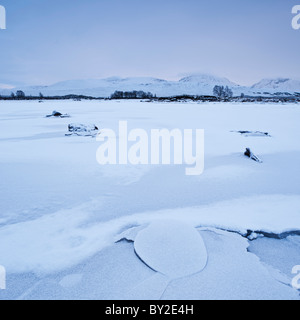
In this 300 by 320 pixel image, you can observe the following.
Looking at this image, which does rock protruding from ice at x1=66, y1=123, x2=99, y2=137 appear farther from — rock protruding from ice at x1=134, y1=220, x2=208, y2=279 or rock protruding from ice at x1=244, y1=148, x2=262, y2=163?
rock protruding from ice at x1=134, y1=220, x2=208, y2=279

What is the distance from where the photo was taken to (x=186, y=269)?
6.18 ft

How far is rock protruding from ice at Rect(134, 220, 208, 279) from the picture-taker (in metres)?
1.90

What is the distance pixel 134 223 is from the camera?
2.57 m

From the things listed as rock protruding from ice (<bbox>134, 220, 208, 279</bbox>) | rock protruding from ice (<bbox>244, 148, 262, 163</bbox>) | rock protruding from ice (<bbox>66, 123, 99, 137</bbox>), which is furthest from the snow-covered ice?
rock protruding from ice (<bbox>66, 123, 99, 137</bbox>)

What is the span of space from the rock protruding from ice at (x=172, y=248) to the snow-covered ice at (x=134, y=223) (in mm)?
59

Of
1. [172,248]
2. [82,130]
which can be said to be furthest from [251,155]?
[82,130]

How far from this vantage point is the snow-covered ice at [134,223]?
1754 mm

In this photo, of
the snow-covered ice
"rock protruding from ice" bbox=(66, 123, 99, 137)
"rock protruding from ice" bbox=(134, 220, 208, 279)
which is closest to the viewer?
the snow-covered ice

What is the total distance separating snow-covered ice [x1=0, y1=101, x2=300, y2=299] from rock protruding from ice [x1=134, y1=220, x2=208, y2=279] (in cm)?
6

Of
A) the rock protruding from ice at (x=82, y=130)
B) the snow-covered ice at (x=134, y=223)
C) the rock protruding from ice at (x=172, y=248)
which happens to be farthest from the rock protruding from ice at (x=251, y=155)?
the rock protruding from ice at (x=82, y=130)

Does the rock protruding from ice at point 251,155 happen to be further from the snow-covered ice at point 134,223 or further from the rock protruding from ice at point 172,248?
the rock protruding from ice at point 172,248

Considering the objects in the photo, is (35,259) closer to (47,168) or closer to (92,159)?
(47,168)

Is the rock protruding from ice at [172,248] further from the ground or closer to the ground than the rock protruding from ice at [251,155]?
closer to the ground

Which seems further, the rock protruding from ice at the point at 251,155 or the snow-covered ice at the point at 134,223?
the rock protruding from ice at the point at 251,155
